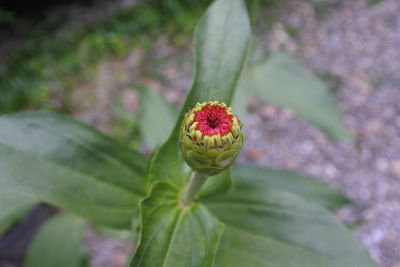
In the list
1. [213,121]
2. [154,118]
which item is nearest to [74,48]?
[154,118]

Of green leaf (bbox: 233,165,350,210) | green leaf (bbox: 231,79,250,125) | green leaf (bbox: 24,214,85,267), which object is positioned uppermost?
green leaf (bbox: 231,79,250,125)

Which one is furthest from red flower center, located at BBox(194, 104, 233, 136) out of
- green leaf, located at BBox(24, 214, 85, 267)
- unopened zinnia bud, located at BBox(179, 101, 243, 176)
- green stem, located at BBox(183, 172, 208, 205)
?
green leaf, located at BBox(24, 214, 85, 267)

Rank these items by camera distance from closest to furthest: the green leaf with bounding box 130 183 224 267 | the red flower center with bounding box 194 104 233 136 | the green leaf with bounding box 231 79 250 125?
the red flower center with bounding box 194 104 233 136
the green leaf with bounding box 130 183 224 267
the green leaf with bounding box 231 79 250 125

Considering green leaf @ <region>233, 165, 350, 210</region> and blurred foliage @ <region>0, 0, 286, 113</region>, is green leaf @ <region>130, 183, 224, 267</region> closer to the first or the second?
green leaf @ <region>233, 165, 350, 210</region>

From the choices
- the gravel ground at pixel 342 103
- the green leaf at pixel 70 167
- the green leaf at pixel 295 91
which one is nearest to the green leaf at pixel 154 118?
the green leaf at pixel 295 91

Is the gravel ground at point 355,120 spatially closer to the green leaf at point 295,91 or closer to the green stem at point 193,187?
the green leaf at point 295,91

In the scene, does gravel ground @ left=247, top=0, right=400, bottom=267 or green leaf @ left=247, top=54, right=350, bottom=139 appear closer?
green leaf @ left=247, top=54, right=350, bottom=139

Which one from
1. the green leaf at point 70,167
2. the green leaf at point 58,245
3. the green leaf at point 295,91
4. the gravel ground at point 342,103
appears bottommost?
the green leaf at point 58,245
